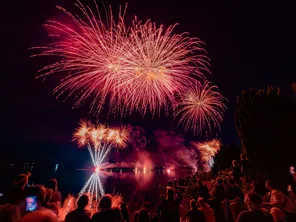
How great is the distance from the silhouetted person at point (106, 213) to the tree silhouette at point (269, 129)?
15363mm

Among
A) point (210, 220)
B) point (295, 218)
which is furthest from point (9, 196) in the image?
point (295, 218)

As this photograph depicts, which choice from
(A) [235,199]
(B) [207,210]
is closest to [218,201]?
(A) [235,199]

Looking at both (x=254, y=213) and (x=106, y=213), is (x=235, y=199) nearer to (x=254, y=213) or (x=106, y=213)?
(x=254, y=213)

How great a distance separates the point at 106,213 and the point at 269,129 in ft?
53.4

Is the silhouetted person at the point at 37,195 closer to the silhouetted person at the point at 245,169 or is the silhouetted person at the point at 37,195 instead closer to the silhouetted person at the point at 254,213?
the silhouetted person at the point at 254,213

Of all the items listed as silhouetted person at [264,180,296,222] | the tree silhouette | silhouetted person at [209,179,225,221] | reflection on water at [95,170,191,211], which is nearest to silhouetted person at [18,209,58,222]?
silhouetted person at [209,179,225,221]

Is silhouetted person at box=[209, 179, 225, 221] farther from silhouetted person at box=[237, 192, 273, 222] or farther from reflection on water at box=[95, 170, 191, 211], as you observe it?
reflection on water at box=[95, 170, 191, 211]

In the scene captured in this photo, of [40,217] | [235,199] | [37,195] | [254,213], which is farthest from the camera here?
[235,199]

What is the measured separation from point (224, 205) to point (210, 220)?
1.13 m

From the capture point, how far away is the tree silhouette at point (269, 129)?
15.2m

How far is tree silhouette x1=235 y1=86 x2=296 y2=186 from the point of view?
49.8 feet

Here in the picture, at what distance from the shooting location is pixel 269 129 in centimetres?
1605

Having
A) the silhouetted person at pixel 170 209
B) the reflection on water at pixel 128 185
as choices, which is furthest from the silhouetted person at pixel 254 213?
the reflection on water at pixel 128 185

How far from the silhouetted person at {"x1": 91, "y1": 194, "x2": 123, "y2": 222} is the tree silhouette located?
605 inches
